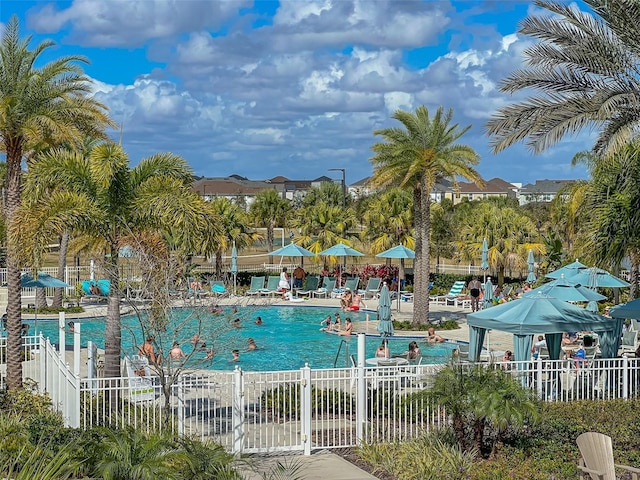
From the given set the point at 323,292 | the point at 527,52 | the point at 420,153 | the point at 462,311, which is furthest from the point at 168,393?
the point at 323,292

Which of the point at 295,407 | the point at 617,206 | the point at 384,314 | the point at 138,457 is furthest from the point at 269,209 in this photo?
the point at 138,457

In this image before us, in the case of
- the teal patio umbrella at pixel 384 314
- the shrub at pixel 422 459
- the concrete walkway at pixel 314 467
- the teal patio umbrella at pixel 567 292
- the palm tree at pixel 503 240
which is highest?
the palm tree at pixel 503 240

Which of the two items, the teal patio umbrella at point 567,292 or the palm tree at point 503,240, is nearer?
the teal patio umbrella at point 567,292

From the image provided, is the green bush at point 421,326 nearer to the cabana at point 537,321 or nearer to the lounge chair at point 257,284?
the lounge chair at point 257,284

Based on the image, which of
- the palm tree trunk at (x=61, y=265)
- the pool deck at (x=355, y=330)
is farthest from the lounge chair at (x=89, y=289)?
the palm tree trunk at (x=61, y=265)

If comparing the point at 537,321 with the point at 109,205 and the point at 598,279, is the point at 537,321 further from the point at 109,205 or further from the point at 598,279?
the point at 598,279

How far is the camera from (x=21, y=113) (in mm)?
16062

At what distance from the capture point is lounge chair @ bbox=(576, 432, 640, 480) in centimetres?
967

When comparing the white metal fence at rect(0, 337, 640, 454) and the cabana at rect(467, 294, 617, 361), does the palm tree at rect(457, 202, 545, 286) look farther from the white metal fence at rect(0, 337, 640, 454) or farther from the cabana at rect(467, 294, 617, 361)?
the white metal fence at rect(0, 337, 640, 454)

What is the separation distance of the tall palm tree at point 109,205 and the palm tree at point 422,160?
42.9 ft

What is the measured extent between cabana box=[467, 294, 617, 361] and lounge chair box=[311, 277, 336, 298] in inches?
860

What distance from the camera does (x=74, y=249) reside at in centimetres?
2638

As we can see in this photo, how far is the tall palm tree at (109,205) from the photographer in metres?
14.9

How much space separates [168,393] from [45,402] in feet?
13.6
